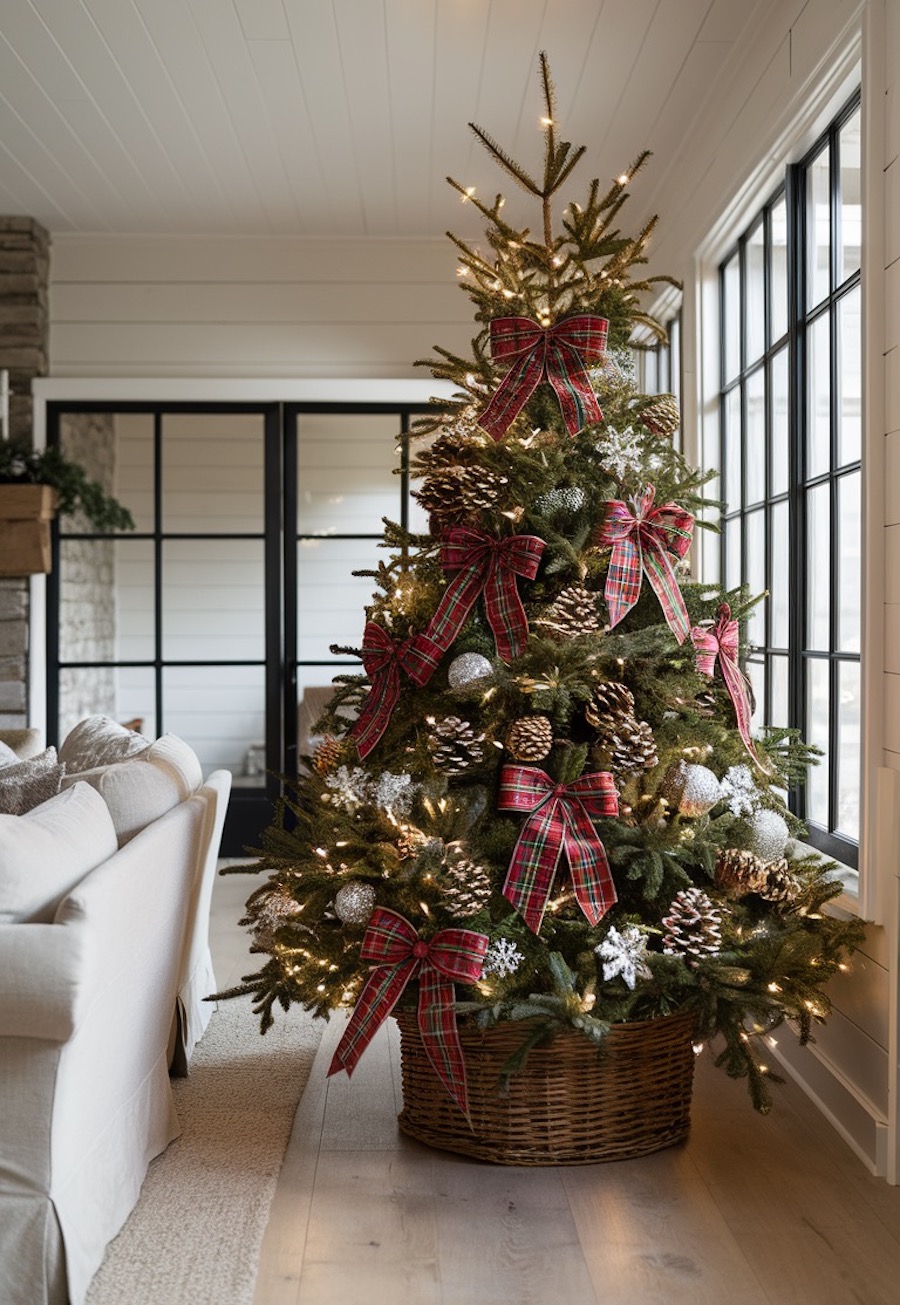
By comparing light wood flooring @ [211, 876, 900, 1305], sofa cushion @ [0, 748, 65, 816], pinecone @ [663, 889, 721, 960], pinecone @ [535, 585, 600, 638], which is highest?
pinecone @ [535, 585, 600, 638]

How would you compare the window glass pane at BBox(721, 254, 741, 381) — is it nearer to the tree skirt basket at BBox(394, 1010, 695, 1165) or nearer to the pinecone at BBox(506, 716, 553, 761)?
the pinecone at BBox(506, 716, 553, 761)

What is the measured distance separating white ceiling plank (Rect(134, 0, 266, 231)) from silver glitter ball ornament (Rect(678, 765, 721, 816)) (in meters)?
2.78

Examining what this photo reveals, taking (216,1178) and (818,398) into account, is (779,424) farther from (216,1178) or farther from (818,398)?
(216,1178)

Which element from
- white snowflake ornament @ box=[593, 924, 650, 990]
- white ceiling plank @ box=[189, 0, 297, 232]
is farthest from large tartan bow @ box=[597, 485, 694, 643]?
white ceiling plank @ box=[189, 0, 297, 232]

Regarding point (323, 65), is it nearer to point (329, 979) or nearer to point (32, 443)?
point (32, 443)

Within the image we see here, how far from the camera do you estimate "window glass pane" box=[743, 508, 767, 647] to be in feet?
13.1

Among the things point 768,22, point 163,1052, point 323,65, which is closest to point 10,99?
point 323,65

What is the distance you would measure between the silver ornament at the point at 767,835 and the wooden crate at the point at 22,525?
13.9ft

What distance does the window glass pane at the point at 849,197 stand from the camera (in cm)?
315

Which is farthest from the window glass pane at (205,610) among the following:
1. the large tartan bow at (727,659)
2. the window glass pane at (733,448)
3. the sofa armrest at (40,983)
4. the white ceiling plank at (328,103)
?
the sofa armrest at (40,983)

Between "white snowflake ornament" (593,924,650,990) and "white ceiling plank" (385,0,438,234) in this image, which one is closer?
"white snowflake ornament" (593,924,650,990)

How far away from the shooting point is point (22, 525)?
595 cm

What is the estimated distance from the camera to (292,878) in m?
2.70

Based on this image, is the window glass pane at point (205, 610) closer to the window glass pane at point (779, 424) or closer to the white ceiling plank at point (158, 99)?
the white ceiling plank at point (158, 99)
